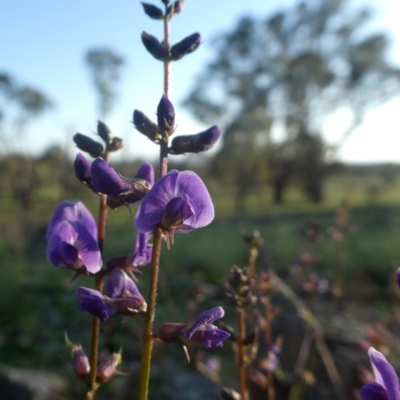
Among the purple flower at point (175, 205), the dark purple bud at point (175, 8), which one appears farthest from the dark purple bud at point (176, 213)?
the dark purple bud at point (175, 8)

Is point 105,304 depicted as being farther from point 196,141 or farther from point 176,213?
point 196,141

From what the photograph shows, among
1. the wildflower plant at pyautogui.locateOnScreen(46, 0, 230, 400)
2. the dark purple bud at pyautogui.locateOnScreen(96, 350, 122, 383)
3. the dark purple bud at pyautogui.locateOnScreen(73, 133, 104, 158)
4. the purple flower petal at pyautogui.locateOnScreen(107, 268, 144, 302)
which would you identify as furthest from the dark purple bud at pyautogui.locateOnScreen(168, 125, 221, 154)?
the dark purple bud at pyautogui.locateOnScreen(96, 350, 122, 383)

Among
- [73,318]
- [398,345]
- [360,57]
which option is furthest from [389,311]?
[360,57]

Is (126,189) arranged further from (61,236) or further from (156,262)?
(61,236)

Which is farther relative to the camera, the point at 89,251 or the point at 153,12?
the point at 153,12

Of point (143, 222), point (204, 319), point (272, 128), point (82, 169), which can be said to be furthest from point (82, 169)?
point (272, 128)

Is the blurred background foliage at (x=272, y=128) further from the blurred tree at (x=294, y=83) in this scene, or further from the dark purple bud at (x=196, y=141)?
the dark purple bud at (x=196, y=141)

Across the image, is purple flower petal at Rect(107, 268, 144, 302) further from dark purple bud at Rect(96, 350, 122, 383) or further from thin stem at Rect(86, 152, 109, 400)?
dark purple bud at Rect(96, 350, 122, 383)
